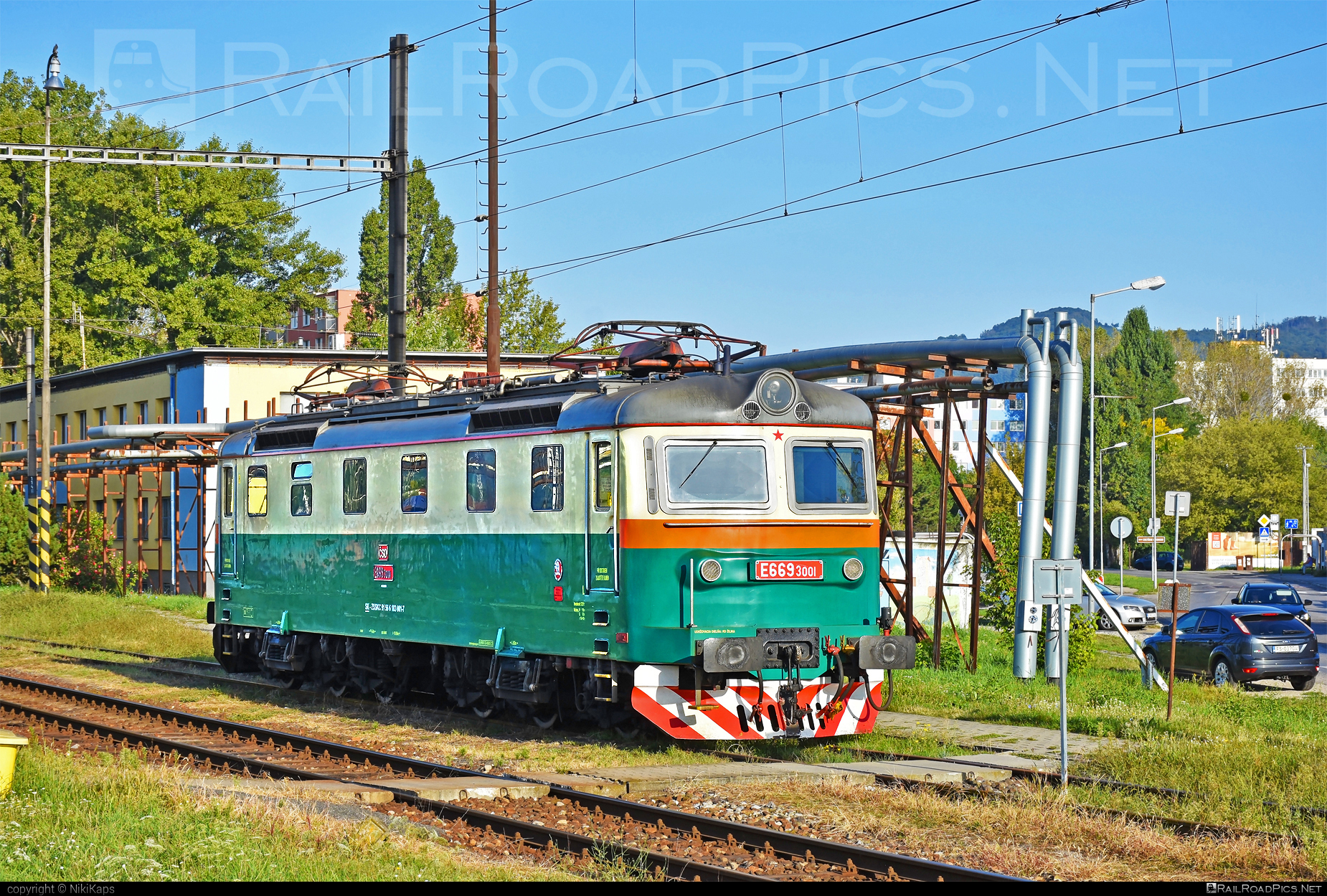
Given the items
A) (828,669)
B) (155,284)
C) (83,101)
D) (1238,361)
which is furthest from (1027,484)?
(1238,361)

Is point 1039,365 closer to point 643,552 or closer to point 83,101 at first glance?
point 643,552

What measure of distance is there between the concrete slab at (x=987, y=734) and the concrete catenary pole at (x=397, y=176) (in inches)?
460

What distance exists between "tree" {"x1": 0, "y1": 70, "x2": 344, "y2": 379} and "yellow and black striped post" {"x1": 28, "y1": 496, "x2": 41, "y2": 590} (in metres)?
22.0

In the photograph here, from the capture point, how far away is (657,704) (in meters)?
14.6

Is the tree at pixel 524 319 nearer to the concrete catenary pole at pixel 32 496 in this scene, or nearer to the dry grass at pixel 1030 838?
the concrete catenary pole at pixel 32 496

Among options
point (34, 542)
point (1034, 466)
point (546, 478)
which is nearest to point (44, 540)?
point (34, 542)

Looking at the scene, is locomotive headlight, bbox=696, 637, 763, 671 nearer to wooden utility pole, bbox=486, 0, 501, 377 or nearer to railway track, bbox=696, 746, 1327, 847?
railway track, bbox=696, 746, 1327, 847

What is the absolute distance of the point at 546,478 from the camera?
1596 cm

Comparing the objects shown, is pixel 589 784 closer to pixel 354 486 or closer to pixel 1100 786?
pixel 1100 786

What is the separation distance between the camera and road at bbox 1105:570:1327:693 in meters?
41.5

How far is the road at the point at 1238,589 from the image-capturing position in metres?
41.5

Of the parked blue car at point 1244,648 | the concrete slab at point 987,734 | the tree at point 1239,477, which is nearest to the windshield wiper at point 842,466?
the concrete slab at point 987,734

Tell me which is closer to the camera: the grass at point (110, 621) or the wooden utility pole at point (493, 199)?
the wooden utility pole at point (493, 199)

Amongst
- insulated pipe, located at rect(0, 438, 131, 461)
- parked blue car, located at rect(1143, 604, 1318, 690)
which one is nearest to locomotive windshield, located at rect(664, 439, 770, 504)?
parked blue car, located at rect(1143, 604, 1318, 690)
